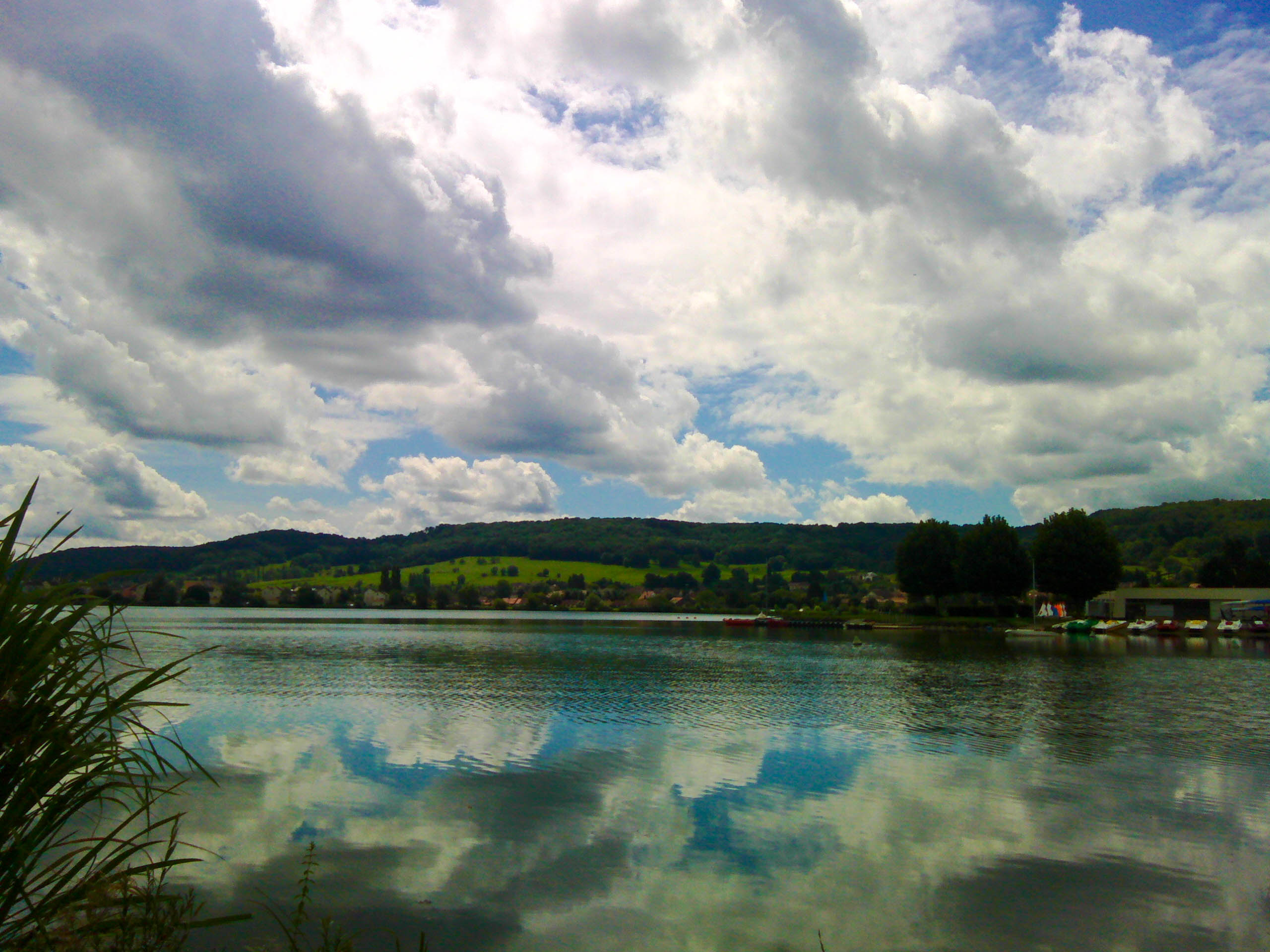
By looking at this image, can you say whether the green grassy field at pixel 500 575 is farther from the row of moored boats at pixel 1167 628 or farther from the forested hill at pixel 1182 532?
the row of moored boats at pixel 1167 628

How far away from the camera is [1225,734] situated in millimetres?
25375

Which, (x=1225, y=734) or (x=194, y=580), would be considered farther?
(x=194, y=580)

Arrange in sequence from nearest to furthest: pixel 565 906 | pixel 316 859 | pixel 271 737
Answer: pixel 565 906
pixel 316 859
pixel 271 737

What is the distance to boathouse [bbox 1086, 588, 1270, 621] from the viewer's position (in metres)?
106

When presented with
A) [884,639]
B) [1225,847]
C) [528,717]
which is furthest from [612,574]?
[1225,847]

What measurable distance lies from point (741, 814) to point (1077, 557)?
100812mm

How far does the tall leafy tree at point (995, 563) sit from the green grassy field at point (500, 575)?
8283 centimetres

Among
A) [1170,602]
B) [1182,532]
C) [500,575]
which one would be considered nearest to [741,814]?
[1170,602]

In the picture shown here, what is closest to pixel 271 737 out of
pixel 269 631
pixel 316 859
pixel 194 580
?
pixel 316 859

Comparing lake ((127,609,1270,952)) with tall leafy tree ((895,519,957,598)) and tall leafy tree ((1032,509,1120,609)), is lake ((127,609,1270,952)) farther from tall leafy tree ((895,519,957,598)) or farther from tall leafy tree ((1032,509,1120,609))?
tall leafy tree ((895,519,957,598))

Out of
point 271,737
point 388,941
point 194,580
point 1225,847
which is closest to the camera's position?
point 388,941

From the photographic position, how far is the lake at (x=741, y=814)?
11.1 metres

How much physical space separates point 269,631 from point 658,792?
8090cm

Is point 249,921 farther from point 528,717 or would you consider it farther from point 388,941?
point 528,717
